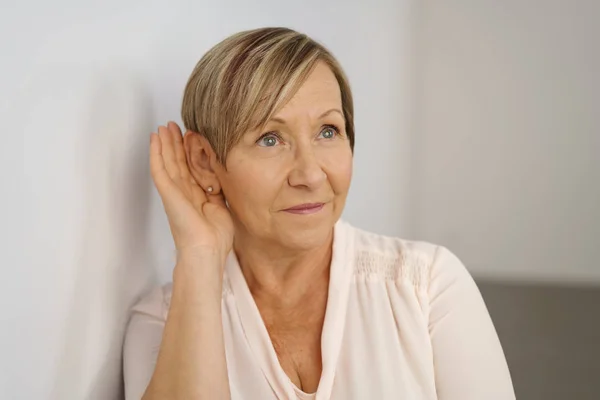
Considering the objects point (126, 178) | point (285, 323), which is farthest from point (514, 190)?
point (126, 178)

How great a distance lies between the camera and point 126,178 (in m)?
1.44

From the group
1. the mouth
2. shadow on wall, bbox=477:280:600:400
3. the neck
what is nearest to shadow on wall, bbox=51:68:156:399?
the neck

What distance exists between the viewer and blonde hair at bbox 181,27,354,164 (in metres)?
1.34

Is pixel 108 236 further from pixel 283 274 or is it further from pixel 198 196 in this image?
pixel 283 274

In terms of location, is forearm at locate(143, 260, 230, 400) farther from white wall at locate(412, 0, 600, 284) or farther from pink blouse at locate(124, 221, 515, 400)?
white wall at locate(412, 0, 600, 284)

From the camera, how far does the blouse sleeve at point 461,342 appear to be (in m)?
1.36

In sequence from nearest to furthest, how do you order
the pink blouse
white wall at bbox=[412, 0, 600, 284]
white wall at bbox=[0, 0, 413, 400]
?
white wall at bbox=[0, 0, 413, 400], the pink blouse, white wall at bbox=[412, 0, 600, 284]

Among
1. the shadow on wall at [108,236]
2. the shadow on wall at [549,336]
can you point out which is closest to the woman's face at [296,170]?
the shadow on wall at [108,236]

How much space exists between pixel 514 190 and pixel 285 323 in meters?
2.01

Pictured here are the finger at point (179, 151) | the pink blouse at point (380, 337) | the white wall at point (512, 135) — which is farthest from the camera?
the white wall at point (512, 135)

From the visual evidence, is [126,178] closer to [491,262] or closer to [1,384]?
[1,384]

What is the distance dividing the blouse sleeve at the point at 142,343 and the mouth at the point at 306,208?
34 centimetres

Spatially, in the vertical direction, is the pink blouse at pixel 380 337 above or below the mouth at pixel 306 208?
below

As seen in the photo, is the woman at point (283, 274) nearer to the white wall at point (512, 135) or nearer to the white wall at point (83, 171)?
the white wall at point (83, 171)
